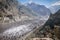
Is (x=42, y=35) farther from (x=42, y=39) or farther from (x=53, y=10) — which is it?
(x=53, y=10)

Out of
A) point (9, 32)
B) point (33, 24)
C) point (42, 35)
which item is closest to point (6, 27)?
point (9, 32)

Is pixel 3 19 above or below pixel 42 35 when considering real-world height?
above

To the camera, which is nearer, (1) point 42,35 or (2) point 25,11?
(1) point 42,35

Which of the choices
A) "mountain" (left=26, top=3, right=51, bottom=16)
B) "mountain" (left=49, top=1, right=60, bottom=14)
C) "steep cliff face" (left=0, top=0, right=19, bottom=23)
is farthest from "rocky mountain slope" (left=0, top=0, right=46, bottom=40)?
"mountain" (left=49, top=1, right=60, bottom=14)

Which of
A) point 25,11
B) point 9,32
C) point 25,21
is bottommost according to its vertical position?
point 9,32

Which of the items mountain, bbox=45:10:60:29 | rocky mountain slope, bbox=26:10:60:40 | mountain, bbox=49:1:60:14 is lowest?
rocky mountain slope, bbox=26:10:60:40

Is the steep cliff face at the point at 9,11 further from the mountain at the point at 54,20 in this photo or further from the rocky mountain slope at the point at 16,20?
the mountain at the point at 54,20

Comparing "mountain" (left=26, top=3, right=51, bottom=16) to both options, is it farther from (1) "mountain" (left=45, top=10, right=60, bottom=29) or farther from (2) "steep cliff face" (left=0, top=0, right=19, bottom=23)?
(2) "steep cliff face" (left=0, top=0, right=19, bottom=23)

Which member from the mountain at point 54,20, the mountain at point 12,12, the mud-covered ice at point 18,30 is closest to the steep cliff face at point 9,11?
the mountain at point 12,12
